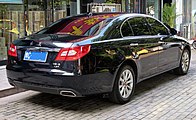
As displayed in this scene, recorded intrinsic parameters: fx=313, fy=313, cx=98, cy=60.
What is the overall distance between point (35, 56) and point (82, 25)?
1.04 metres

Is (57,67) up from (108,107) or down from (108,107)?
up

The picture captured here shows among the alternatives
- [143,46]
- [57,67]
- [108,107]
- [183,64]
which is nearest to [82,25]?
[57,67]

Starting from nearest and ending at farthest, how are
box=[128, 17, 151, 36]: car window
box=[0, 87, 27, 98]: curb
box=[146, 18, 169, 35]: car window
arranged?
box=[128, 17, 151, 36]: car window → box=[0, 87, 27, 98]: curb → box=[146, 18, 169, 35]: car window

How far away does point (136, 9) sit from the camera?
14875 mm

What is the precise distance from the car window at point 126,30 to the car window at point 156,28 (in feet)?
2.81

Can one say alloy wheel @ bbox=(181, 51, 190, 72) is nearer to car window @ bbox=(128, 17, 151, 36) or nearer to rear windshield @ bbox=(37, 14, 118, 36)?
car window @ bbox=(128, 17, 151, 36)

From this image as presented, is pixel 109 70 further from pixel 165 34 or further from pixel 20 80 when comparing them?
pixel 165 34

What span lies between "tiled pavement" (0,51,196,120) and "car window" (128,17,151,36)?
1.20 m

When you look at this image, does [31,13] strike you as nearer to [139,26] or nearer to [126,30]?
[139,26]

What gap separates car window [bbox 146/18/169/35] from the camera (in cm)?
649

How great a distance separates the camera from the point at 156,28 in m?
6.67

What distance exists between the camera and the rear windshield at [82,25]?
520cm

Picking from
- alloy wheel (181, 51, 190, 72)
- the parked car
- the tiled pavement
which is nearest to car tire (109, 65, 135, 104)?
the parked car

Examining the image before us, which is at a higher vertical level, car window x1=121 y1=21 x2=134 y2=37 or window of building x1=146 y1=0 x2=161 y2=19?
window of building x1=146 y1=0 x2=161 y2=19
